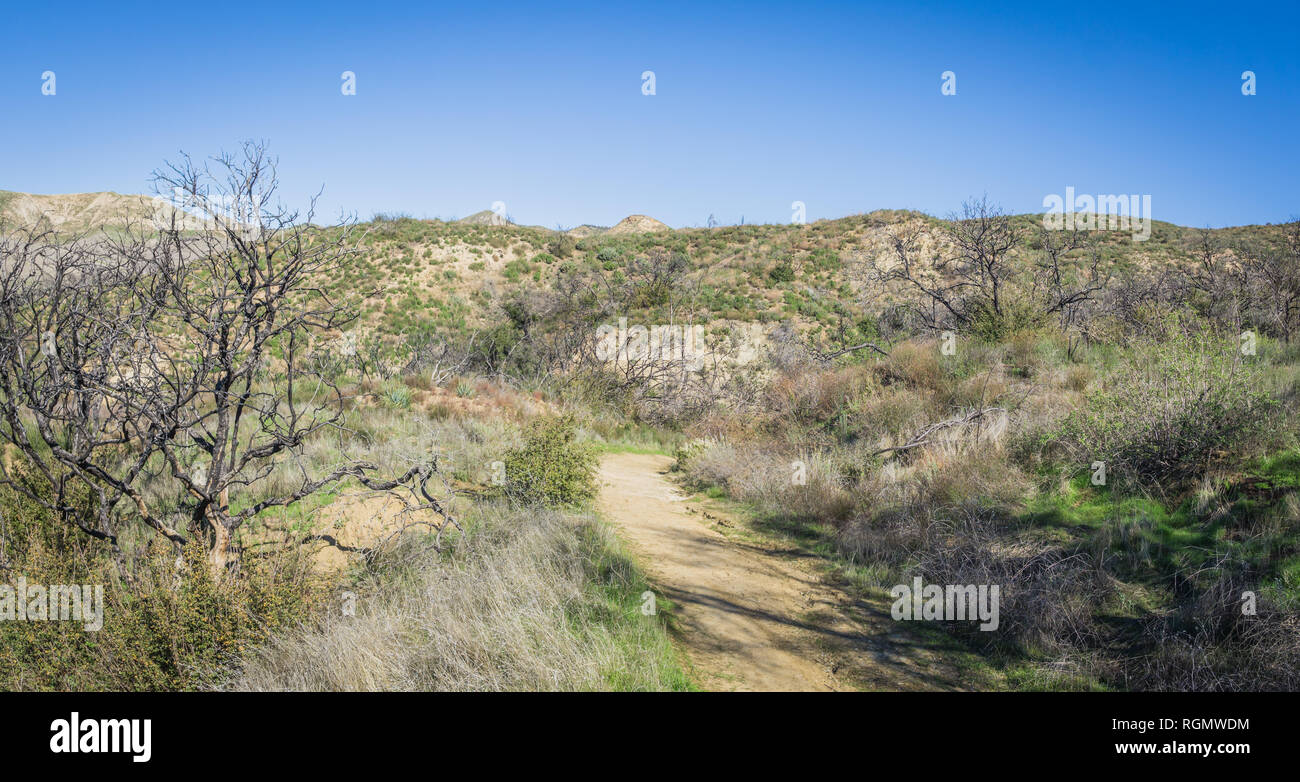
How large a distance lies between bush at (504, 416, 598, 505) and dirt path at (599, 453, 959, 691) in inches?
24.5

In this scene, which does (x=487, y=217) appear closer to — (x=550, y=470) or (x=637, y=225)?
(x=637, y=225)

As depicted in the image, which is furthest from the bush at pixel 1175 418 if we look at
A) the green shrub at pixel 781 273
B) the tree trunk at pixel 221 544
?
the green shrub at pixel 781 273

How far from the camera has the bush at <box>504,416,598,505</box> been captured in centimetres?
870

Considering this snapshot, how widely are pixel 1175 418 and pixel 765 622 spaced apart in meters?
5.01

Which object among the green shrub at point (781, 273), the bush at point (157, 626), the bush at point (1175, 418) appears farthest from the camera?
the green shrub at point (781, 273)

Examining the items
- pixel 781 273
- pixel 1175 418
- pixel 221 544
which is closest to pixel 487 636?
pixel 221 544

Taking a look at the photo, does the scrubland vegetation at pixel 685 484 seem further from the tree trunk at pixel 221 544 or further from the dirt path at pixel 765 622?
the dirt path at pixel 765 622

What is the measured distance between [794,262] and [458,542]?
34.6m

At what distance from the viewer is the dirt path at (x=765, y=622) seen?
16.1 feet

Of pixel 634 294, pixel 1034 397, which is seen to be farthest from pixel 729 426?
pixel 634 294

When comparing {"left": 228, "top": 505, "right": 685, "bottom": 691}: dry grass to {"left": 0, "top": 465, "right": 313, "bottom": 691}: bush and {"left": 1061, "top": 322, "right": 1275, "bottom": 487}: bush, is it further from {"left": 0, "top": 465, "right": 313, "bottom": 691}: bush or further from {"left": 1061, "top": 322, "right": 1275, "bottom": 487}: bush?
{"left": 1061, "top": 322, "right": 1275, "bottom": 487}: bush

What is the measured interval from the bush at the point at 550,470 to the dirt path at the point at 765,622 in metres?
0.62

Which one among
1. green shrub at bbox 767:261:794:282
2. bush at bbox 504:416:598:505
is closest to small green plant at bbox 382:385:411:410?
bush at bbox 504:416:598:505
